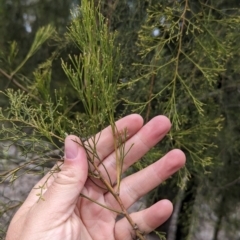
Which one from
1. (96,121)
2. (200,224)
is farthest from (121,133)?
(200,224)

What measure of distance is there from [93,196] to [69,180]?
156mm

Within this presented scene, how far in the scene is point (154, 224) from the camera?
1.10m

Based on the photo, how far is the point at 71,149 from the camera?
0.91m

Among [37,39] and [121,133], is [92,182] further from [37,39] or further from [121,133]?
[37,39]

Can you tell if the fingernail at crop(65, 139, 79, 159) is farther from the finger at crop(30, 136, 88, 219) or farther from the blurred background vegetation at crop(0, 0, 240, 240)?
the blurred background vegetation at crop(0, 0, 240, 240)

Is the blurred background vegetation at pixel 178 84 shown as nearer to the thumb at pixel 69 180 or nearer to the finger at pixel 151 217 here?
the finger at pixel 151 217

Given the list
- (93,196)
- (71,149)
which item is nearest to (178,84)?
(93,196)

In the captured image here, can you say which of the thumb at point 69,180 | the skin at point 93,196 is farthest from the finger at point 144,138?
the thumb at point 69,180

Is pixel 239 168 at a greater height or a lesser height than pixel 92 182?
lesser

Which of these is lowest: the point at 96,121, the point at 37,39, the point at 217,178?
the point at 217,178

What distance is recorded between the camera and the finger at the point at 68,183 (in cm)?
91

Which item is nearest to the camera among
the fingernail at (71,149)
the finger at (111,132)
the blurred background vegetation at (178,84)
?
the fingernail at (71,149)

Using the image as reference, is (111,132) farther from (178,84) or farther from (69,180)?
(178,84)

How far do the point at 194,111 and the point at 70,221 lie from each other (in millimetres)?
715
